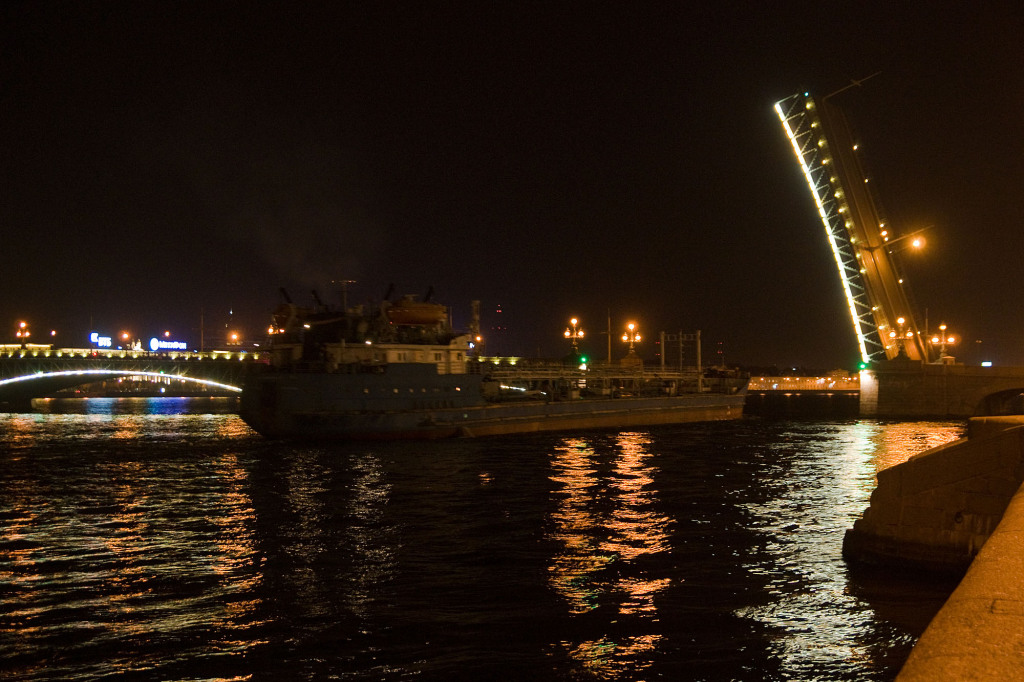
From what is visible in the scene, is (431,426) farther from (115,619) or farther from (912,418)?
(912,418)

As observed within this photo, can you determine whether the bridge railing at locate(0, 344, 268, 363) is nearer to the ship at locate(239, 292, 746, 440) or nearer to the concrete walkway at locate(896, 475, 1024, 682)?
the ship at locate(239, 292, 746, 440)

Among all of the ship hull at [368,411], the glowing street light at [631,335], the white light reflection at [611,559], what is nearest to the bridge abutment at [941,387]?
the glowing street light at [631,335]

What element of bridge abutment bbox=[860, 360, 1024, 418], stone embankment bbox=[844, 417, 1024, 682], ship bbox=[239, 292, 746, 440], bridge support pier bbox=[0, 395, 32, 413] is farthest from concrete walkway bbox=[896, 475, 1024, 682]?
bridge support pier bbox=[0, 395, 32, 413]

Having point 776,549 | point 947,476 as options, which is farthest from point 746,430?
point 947,476


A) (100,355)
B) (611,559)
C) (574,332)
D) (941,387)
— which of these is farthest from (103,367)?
(611,559)

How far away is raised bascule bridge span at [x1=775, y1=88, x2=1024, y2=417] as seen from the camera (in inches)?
2103

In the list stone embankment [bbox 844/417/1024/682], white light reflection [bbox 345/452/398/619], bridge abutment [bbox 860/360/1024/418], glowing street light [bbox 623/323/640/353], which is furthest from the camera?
glowing street light [bbox 623/323/640/353]

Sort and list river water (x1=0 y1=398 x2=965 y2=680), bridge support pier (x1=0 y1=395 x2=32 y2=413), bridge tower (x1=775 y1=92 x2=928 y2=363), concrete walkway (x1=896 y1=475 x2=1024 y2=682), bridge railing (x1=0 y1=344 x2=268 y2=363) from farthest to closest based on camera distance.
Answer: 1. bridge support pier (x1=0 y1=395 x2=32 y2=413)
2. bridge railing (x1=0 y1=344 x2=268 y2=363)
3. bridge tower (x1=775 y1=92 x2=928 y2=363)
4. river water (x1=0 y1=398 x2=965 y2=680)
5. concrete walkway (x1=896 y1=475 x2=1024 y2=682)

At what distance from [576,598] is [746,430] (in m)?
39.5

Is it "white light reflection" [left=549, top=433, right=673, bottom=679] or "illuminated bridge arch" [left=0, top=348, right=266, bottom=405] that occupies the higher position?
"illuminated bridge arch" [left=0, top=348, right=266, bottom=405]

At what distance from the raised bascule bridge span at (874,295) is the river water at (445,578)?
31511mm

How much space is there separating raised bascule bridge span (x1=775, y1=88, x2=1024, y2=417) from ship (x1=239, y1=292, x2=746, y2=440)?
17927 millimetres

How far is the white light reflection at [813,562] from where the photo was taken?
9.15m

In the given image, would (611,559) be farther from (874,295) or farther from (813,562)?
(874,295)
